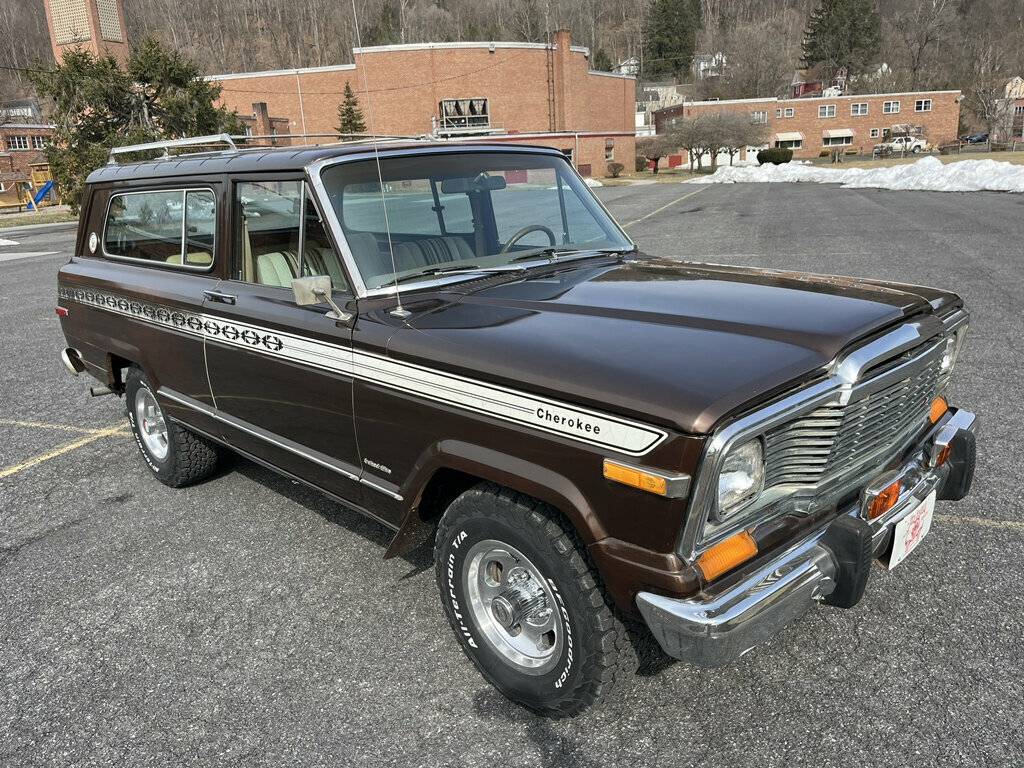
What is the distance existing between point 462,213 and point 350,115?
49500 mm

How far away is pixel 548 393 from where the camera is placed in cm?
227

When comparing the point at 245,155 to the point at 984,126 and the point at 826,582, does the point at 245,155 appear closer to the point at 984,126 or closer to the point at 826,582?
the point at 826,582

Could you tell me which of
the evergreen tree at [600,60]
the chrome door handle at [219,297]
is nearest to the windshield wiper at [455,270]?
the chrome door handle at [219,297]

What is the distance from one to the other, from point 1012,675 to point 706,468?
1668 mm

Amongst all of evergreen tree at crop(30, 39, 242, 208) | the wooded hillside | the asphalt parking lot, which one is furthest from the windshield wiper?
the wooded hillside

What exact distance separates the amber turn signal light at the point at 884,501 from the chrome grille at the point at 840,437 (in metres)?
0.12

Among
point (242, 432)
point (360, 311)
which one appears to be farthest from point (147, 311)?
point (360, 311)

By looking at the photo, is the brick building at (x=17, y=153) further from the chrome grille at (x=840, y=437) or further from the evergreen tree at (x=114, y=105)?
the chrome grille at (x=840, y=437)

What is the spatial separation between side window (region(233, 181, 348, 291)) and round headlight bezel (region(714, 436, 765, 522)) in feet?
5.72

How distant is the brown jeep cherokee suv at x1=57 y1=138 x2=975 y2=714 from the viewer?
212 cm

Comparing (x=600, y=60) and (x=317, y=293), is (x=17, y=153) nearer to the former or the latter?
(x=317, y=293)

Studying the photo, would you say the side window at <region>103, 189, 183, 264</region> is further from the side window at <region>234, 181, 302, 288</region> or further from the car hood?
the car hood

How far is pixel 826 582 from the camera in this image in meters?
2.30

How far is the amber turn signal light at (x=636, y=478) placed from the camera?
6.63ft
